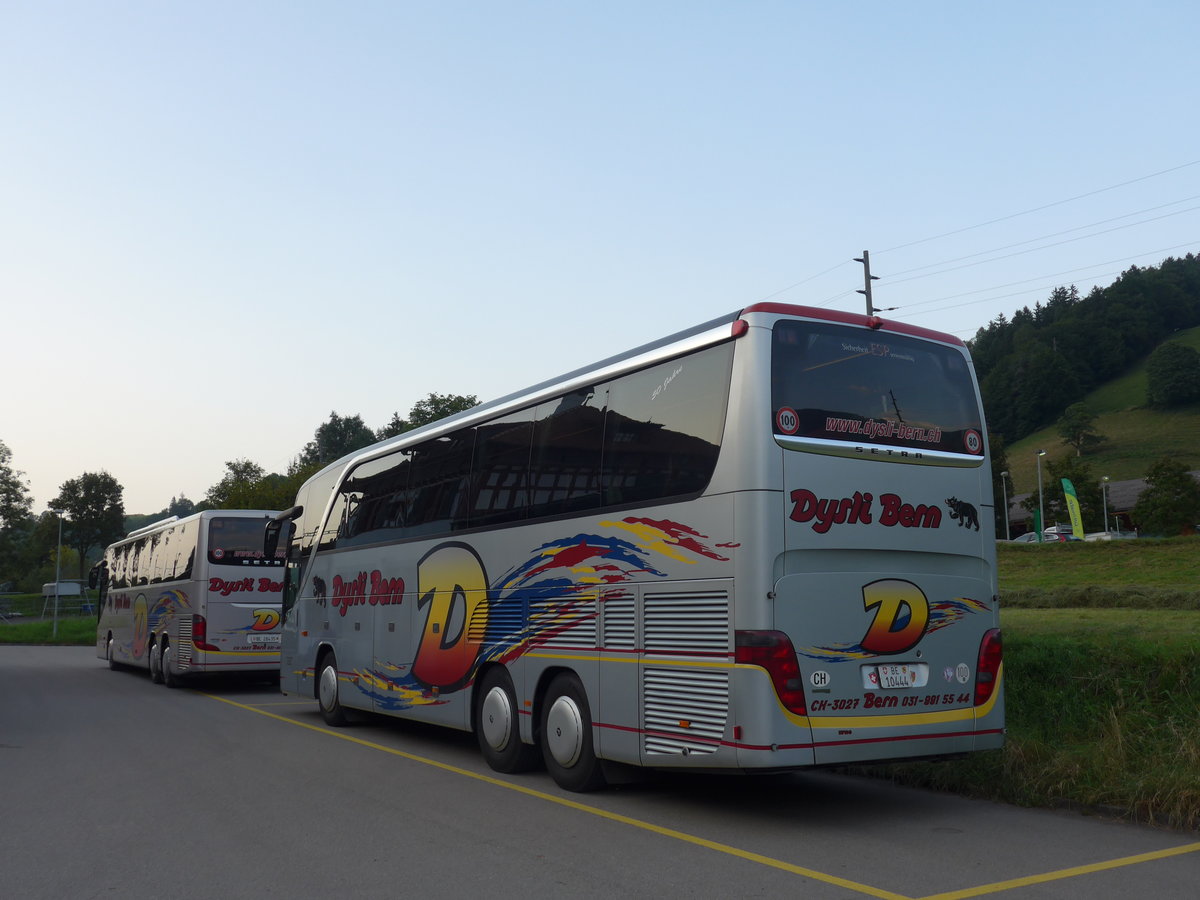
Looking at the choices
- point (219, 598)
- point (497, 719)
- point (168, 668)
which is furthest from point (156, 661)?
point (497, 719)

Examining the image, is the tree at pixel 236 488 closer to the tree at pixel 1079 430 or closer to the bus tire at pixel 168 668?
the bus tire at pixel 168 668

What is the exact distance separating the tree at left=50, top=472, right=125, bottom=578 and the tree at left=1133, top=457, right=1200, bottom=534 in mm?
94240

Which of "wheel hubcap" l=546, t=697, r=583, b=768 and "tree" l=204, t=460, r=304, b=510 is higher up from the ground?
"tree" l=204, t=460, r=304, b=510

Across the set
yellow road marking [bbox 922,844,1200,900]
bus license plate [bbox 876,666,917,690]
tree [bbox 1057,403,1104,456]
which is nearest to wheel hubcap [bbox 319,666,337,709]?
bus license plate [bbox 876,666,917,690]

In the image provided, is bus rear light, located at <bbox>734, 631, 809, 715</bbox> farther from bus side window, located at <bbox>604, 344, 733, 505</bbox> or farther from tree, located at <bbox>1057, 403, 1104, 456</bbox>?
tree, located at <bbox>1057, 403, 1104, 456</bbox>

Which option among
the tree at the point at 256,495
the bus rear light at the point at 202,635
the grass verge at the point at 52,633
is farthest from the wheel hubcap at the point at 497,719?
the tree at the point at 256,495

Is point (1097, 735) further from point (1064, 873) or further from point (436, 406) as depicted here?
point (436, 406)

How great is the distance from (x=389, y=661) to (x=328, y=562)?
9.12 ft

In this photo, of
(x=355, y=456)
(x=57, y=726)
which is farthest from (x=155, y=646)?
(x=355, y=456)

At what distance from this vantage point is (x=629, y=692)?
29.2 feet

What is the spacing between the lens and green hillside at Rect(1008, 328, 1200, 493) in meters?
115

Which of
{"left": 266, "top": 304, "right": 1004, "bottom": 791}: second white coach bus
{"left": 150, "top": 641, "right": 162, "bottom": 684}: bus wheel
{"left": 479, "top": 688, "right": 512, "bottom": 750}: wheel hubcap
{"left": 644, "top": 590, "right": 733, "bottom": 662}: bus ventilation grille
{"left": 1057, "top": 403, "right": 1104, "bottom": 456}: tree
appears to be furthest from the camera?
{"left": 1057, "top": 403, "right": 1104, "bottom": 456}: tree

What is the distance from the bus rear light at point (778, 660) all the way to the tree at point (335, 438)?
161 m

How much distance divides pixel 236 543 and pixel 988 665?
15.7m
